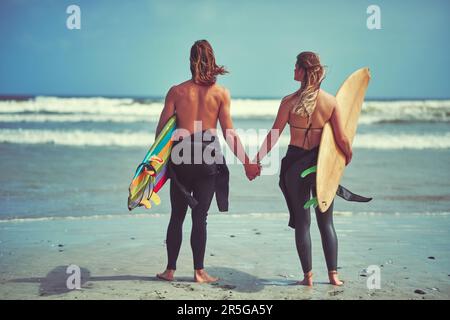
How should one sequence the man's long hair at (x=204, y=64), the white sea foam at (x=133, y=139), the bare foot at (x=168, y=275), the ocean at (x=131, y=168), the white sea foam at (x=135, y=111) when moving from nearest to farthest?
the man's long hair at (x=204, y=64) < the bare foot at (x=168, y=275) < the ocean at (x=131, y=168) < the white sea foam at (x=133, y=139) < the white sea foam at (x=135, y=111)

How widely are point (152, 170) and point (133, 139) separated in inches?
529

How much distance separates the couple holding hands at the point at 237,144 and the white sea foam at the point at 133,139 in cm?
1165

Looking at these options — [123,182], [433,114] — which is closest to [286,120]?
[123,182]

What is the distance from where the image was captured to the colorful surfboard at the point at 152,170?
4562 millimetres

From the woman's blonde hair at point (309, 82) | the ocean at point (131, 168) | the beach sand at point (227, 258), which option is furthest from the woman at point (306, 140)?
the ocean at point (131, 168)

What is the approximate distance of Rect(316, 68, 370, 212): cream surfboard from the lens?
172 inches

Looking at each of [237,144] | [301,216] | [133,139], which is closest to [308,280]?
[301,216]

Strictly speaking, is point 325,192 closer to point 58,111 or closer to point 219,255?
point 219,255

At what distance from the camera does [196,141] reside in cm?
457

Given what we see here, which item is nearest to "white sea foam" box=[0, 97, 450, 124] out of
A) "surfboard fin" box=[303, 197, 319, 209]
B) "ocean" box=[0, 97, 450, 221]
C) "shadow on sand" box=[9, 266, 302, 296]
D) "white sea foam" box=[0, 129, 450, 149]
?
"ocean" box=[0, 97, 450, 221]

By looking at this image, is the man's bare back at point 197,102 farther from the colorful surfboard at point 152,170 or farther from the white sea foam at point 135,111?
the white sea foam at point 135,111

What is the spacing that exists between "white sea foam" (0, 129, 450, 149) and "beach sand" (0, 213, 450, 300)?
31.3 ft

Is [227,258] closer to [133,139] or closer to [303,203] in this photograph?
[303,203]
